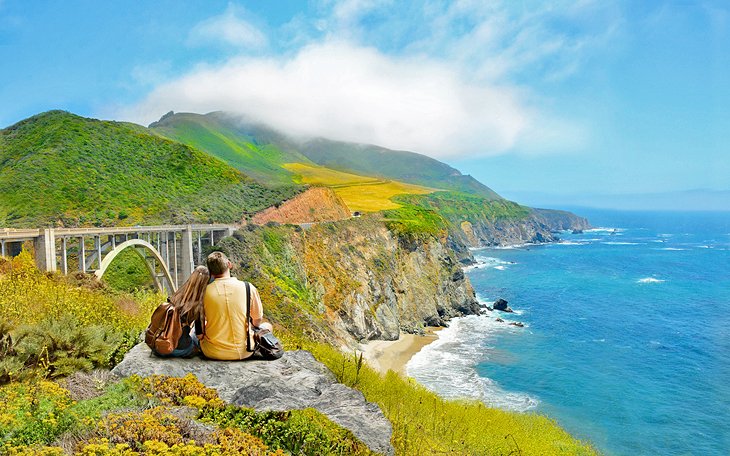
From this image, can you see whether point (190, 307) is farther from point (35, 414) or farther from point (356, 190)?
point (356, 190)

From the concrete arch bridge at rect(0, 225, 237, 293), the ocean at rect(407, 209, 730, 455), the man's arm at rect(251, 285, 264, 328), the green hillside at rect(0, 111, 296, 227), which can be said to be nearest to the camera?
the man's arm at rect(251, 285, 264, 328)

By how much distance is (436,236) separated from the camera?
79.2 m

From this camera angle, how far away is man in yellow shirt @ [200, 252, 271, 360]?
23.4 ft

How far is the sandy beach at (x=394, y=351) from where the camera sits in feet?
140

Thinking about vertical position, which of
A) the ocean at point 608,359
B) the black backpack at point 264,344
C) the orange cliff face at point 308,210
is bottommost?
the ocean at point 608,359

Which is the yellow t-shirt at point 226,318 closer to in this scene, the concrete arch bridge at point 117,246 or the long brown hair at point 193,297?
the long brown hair at point 193,297

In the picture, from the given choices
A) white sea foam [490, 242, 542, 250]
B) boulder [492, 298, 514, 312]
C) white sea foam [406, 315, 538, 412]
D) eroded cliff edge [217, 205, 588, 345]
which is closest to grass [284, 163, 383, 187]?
white sea foam [490, 242, 542, 250]

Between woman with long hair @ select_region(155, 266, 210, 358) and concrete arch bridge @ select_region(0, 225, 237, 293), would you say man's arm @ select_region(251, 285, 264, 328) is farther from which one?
concrete arch bridge @ select_region(0, 225, 237, 293)

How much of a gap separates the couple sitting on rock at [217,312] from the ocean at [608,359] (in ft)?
98.6

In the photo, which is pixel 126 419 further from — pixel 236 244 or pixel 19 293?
pixel 236 244

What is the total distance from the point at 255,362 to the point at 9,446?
3216 mm

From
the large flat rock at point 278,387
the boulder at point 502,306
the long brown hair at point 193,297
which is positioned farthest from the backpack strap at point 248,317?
the boulder at point 502,306

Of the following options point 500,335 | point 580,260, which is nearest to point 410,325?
point 500,335

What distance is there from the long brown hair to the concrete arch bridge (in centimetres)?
1710
